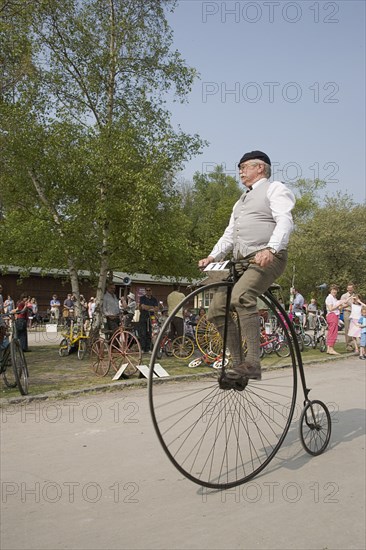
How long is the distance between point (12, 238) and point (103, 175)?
2.94 metres

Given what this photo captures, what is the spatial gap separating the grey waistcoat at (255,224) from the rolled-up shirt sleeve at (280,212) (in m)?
0.07

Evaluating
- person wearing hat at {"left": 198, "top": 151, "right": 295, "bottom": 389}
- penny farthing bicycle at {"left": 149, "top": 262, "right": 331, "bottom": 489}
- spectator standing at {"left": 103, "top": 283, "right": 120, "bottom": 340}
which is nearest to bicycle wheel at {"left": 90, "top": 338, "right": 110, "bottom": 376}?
spectator standing at {"left": 103, "top": 283, "right": 120, "bottom": 340}

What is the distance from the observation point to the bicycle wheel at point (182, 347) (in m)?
15.0

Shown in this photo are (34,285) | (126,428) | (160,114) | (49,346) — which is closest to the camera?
(126,428)

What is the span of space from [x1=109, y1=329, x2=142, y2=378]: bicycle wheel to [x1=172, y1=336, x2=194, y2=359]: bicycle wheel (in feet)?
9.96

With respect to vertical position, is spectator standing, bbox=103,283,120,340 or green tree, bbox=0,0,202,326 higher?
green tree, bbox=0,0,202,326

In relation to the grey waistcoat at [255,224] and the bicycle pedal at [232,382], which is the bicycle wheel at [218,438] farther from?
the grey waistcoat at [255,224]

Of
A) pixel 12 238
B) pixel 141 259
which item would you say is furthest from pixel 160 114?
pixel 12 238

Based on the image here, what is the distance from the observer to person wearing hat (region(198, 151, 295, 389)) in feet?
13.2

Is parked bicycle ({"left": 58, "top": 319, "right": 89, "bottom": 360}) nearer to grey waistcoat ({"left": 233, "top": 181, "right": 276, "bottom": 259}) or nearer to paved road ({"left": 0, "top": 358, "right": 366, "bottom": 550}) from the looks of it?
paved road ({"left": 0, "top": 358, "right": 366, "bottom": 550})

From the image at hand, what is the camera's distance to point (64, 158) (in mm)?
14703

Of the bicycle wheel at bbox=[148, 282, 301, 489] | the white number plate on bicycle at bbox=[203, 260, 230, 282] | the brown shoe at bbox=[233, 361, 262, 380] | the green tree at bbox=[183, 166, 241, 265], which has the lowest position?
the bicycle wheel at bbox=[148, 282, 301, 489]

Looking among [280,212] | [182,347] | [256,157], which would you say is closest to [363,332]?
[182,347]

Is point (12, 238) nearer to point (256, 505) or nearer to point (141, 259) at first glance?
point (141, 259)
